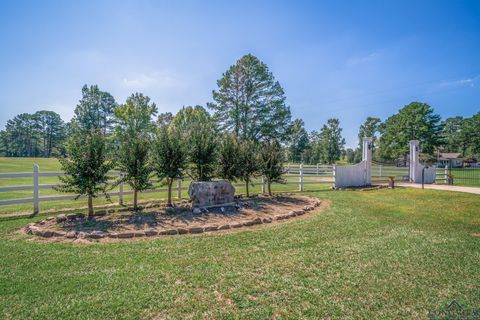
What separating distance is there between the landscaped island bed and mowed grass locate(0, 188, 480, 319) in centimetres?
40

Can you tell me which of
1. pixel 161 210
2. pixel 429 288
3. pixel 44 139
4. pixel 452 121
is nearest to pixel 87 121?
pixel 44 139

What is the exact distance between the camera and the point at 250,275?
3.37 meters

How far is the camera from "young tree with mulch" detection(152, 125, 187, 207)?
25.4 feet

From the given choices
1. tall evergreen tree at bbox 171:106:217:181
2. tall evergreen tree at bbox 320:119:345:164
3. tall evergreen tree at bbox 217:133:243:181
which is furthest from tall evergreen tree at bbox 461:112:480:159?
tall evergreen tree at bbox 171:106:217:181

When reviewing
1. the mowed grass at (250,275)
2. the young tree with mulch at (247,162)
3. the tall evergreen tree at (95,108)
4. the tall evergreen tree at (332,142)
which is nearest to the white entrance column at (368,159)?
the young tree with mulch at (247,162)

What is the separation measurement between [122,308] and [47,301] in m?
0.93

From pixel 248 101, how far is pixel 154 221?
23121mm

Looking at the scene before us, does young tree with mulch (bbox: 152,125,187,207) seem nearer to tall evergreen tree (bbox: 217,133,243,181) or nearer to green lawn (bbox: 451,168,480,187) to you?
tall evergreen tree (bbox: 217,133,243,181)

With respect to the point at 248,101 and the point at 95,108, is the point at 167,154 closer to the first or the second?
the point at 248,101

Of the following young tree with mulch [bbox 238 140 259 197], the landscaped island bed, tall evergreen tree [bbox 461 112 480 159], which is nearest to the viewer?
the landscaped island bed

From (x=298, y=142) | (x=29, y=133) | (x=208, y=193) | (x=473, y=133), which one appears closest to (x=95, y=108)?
(x=29, y=133)

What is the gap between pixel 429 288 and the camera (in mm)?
3062

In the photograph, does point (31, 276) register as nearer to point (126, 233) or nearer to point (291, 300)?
point (126, 233)

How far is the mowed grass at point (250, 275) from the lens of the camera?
102 inches
